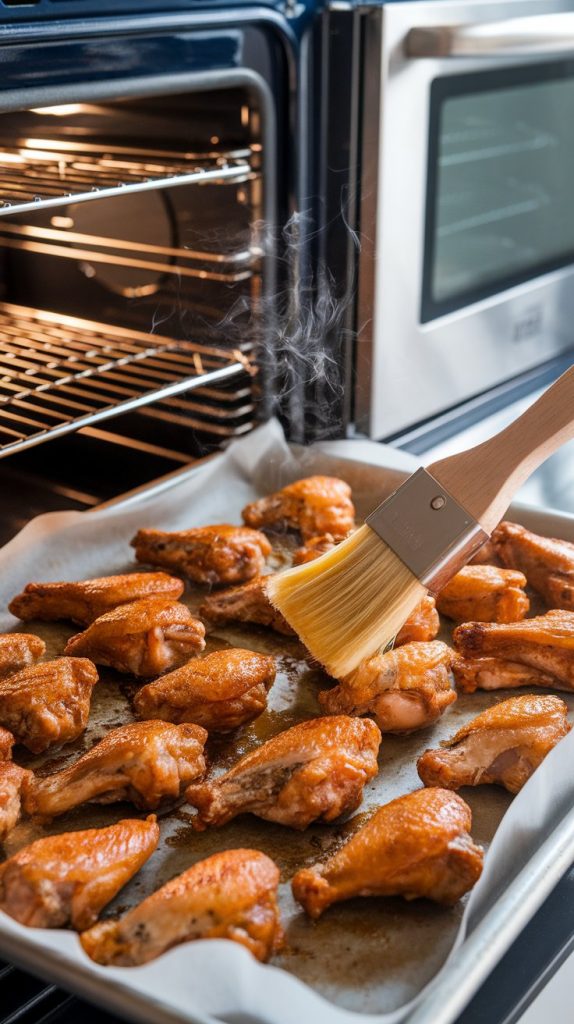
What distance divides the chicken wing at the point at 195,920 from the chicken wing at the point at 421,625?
1.73ft

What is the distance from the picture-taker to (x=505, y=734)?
3.98ft

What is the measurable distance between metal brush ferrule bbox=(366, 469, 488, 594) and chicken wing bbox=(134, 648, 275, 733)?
23 cm

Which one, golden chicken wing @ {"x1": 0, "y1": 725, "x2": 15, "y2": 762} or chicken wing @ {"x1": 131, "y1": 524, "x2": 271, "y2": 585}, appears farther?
chicken wing @ {"x1": 131, "y1": 524, "x2": 271, "y2": 585}

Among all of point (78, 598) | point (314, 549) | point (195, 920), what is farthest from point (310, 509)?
point (195, 920)

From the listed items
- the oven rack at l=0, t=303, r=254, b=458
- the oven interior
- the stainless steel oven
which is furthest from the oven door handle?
the oven rack at l=0, t=303, r=254, b=458

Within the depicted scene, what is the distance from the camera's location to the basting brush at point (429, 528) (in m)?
1.22

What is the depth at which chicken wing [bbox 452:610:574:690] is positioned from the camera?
54.1 inches

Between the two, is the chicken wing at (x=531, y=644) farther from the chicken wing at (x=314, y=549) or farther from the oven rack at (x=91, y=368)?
the oven rack at (x=91, y=368)

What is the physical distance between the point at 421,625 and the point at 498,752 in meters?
0.27

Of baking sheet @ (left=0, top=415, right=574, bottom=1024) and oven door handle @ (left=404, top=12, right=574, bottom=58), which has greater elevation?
oven door handle @ (left=404, top=12, right=574, bottom=58)

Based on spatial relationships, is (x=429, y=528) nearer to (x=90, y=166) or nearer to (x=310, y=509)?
(x=310, y=509)

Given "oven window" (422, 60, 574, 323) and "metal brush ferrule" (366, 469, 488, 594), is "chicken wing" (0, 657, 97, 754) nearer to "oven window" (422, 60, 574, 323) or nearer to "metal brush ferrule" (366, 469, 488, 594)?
"metal brush ferrule" (366, 469, 488, 594)

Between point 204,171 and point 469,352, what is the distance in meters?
0.69

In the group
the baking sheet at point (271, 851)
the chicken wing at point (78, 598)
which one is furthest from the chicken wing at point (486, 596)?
the chicken wing at point (78, 598)
